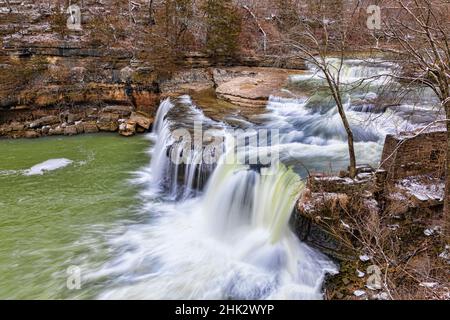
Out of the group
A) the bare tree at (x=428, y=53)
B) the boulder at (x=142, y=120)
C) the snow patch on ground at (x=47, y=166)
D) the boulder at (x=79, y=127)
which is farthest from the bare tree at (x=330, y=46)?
the boulder at (x=79, y=127)

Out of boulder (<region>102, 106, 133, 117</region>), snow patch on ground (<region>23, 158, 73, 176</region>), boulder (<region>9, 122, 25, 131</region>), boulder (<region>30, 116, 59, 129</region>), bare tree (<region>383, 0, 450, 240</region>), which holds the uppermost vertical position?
bare tree (<region>383, 0, 450, 240</region>)

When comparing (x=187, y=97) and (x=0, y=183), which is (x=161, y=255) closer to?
(x=0, y=183)

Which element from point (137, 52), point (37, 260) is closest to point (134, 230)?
point (37, 260)

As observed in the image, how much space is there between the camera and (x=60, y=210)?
30.3ft

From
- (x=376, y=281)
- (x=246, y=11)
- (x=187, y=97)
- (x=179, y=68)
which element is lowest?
(x=376, y=281)

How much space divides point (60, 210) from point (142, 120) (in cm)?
707

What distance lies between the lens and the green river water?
6879 mm

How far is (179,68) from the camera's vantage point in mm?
17359

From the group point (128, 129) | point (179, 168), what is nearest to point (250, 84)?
point (128, 129)

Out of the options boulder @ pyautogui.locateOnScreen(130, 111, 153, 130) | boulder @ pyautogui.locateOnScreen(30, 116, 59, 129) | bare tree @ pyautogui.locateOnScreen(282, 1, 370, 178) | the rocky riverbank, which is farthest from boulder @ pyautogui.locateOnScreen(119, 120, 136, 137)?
the rocky riverbank

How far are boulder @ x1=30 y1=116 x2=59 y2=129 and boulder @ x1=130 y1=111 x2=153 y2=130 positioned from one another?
339 centimetres

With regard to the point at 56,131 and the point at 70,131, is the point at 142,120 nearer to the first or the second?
the point at 70,131

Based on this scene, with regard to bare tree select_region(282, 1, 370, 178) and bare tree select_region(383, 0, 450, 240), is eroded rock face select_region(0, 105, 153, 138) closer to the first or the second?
bare tree select_region(282, 1, 370, 178)

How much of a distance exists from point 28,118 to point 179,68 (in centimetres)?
710
